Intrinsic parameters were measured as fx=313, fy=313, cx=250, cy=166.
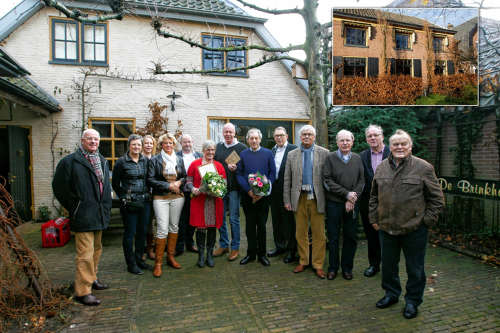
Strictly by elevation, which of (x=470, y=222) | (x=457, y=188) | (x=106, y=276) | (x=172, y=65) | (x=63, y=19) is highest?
(x=63, y=19)

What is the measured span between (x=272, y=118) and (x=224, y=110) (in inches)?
60.9

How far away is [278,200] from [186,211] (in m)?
1.56

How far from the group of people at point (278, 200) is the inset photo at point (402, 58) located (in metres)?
1.28

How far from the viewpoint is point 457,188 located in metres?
5.42

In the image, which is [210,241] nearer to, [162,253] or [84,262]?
[162,253]

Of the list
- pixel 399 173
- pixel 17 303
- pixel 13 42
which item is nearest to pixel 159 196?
pixel 17 303

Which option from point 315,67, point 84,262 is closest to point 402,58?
point 315,67

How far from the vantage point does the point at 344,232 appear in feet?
13.5

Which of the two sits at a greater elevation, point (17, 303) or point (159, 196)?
point (159, 196)

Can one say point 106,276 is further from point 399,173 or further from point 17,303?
point 399,173

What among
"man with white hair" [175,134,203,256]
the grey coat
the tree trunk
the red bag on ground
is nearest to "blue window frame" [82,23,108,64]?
the red bag on ground

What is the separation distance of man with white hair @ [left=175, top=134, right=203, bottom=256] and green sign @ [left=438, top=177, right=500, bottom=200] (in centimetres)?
447

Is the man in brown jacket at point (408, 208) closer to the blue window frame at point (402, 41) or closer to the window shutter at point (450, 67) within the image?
the blue window frame at point (402, 41)

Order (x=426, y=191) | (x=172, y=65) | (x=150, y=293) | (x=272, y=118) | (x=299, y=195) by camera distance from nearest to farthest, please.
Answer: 1. (x=426, y=191)
2. (x=150, y=293)
3. (x=299, y=195)
4. (x=172, y=65)
5. (x=272, y=118)
